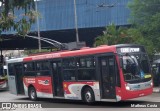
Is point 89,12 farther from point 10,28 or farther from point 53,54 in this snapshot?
point 10,28

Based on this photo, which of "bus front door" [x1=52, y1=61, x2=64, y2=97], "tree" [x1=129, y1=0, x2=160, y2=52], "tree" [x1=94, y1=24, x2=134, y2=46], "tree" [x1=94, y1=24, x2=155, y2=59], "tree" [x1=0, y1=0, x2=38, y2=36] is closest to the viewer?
"tree" [x1=0, y1=0, x2=38, y2=36]

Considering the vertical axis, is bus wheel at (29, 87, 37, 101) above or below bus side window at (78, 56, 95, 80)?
below

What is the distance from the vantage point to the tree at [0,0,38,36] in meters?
5.83

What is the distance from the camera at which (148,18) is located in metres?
27.6

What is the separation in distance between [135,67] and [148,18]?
12.3 m

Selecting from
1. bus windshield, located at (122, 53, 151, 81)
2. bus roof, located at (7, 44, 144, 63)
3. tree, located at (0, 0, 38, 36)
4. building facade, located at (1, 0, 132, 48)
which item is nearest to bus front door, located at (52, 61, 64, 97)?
bus roof, located at (7, 44, 144, 63)

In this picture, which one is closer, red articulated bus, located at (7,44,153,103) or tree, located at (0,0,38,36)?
tree, located at (0,0,38,36)

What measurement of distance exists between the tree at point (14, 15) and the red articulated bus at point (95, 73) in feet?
31.6

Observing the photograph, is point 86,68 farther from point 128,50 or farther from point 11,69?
point 11,69

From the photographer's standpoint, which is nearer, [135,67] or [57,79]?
[135,67]

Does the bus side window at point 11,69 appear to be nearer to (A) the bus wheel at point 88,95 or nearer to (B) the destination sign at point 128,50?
(A) the bus wheel at point 88,95

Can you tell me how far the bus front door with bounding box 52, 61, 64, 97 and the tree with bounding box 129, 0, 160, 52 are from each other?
984 cm

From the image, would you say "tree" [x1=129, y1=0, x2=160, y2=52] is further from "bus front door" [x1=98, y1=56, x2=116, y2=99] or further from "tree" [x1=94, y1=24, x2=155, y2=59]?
"bus front door" [x1=98, y1=56, x2=116, y2=99]

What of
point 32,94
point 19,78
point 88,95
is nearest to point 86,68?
point 88,95
